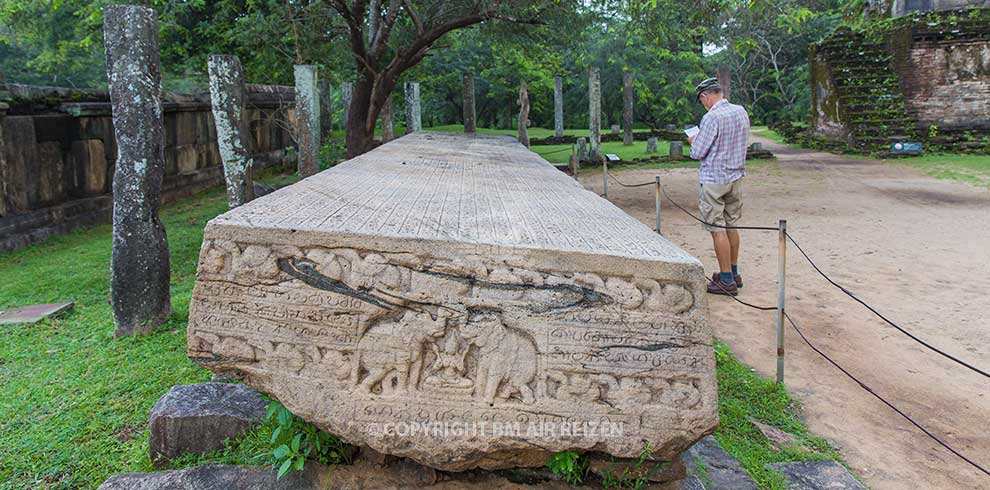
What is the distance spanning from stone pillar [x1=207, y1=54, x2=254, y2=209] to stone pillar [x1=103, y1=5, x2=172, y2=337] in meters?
1.06

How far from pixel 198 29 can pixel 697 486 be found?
10.7 meters

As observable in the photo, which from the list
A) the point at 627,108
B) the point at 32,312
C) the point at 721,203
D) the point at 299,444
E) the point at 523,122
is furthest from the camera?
the point at 627,108

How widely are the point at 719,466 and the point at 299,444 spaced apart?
1.54 metres

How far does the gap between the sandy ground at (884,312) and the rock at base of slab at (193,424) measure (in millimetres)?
2462

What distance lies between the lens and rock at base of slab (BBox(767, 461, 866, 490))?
253cm

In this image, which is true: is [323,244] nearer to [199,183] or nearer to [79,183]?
[79,183]

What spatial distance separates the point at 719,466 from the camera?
2572 mm

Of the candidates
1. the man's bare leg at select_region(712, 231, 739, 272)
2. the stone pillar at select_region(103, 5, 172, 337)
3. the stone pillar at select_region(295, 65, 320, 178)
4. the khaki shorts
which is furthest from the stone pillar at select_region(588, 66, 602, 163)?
the stone pillar at select_region(103, 5, 172, 337)

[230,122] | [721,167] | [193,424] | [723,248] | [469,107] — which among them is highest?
[469,107]

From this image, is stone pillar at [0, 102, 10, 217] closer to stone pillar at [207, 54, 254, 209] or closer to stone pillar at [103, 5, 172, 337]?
stone pillar at [207, 54, 254, 209]

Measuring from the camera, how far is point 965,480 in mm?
2709

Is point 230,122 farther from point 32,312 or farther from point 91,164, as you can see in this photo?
point 91,164

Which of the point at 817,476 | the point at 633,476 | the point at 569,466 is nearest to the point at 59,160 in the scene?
the point at 569,466

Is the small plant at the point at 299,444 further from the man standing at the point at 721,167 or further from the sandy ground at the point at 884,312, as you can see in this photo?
the man standing at the point at 721,167
